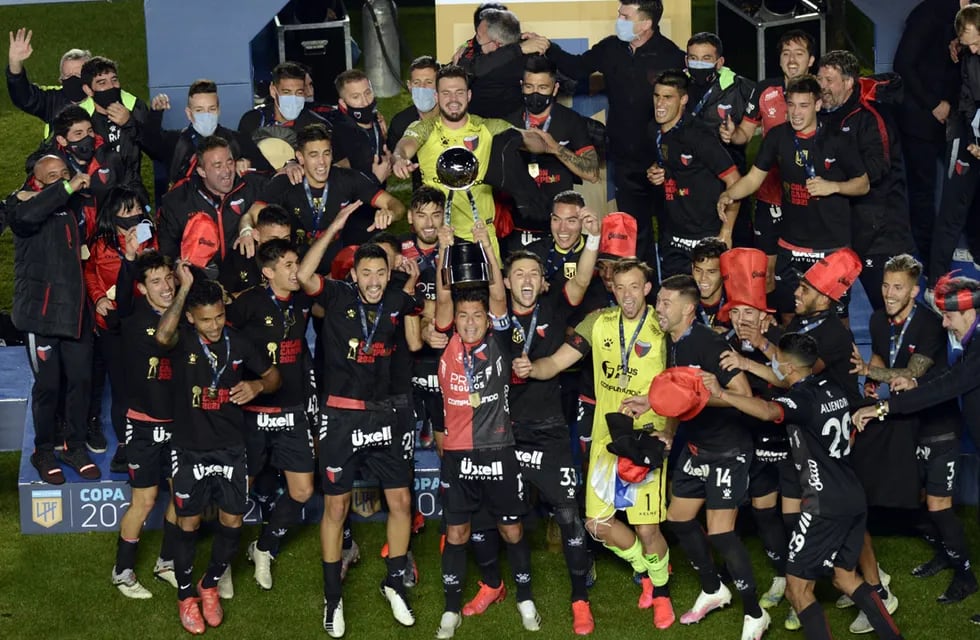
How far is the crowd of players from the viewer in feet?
29.2

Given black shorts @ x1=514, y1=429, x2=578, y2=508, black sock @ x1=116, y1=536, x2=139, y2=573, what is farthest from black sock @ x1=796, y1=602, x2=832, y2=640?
black sock @ x1=116, y1=536, x2=139, y2=573

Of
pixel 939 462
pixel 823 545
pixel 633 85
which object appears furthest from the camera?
pixel 633 85

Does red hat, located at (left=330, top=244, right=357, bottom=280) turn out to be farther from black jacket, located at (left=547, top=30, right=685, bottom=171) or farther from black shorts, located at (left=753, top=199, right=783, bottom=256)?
black shorts, located at (left=753, top=199, right=783, bottom=256)

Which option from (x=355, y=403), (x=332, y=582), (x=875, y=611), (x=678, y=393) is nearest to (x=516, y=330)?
(x=355, y=403)

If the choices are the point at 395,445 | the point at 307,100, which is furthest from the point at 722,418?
the point at 307,100

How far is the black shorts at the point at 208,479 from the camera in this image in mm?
9047

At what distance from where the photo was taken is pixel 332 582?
9109 mm

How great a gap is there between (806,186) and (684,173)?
2.52ft

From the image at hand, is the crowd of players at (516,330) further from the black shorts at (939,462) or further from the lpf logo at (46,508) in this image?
the lpf logo at (46,508)

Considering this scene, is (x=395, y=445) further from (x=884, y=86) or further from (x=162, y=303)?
(x=884, y=86)

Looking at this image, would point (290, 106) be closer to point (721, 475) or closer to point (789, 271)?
point (789, 271)

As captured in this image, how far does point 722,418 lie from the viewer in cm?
888

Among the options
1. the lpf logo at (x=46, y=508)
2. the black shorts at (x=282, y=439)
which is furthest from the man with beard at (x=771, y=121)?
the lpf logo at (x=46, y=508)

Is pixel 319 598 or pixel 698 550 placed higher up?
pixel 698 550
